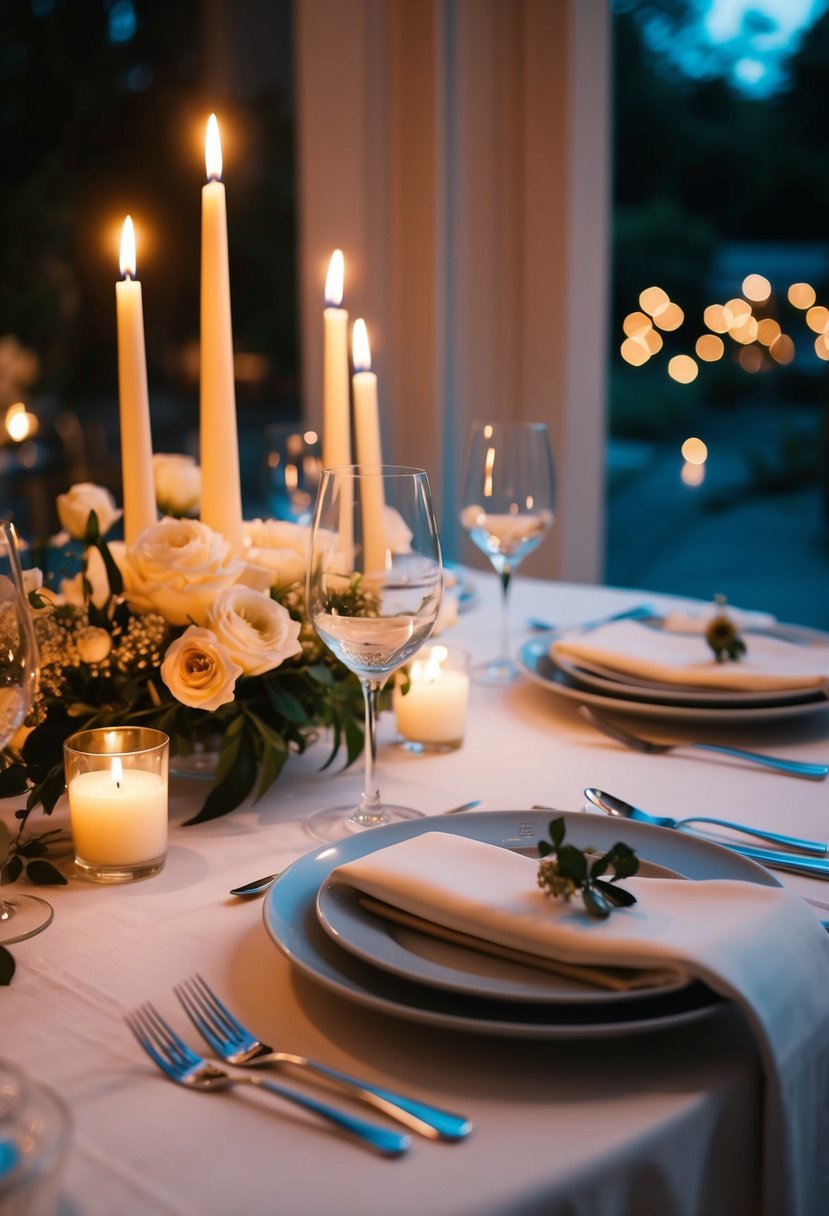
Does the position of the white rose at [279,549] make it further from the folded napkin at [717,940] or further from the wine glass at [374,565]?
the folded napkin at [717,940]

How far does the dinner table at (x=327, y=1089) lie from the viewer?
0.54 meters

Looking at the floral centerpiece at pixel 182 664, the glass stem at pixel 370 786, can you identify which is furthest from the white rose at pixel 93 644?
the glass stem at pixel 370 786

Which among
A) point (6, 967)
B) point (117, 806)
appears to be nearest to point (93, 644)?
point (117, 806)

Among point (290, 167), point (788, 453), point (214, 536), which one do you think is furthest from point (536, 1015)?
point (290, 167)

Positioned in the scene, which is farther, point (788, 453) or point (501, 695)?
point (788, 453)

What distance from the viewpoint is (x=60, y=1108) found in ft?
1.45

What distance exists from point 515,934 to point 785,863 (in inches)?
11.8

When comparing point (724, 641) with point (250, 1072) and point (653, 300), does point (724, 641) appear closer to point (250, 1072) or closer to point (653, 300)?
point (250, 1072)

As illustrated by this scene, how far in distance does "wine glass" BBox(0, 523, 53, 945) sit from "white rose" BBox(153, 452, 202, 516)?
1.73 ft

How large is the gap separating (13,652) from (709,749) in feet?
2.26

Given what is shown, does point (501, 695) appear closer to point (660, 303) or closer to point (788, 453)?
point (788, 453)

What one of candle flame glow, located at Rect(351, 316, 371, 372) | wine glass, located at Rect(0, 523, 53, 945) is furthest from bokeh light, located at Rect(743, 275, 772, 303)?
wine glass, located at Rect(0, 523, 53, 945)

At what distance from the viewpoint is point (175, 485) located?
4.20ft

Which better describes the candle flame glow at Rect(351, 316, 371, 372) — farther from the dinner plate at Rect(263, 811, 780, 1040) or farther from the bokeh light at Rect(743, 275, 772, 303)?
the bokeh light at Rect(743, 275, 772, 303)
